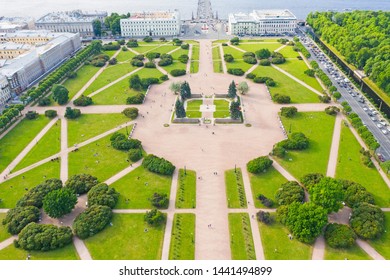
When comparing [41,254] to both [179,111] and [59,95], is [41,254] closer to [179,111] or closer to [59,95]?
[179,111]

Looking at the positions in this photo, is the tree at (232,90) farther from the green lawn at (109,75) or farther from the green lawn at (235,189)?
the green lawn at (109,75)

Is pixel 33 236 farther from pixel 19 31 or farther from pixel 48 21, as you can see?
pixel 48 21

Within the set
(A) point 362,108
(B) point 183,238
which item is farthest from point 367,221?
(A) point 362,108

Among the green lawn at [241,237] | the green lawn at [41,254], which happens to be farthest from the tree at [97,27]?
the green lawn at [241,237]

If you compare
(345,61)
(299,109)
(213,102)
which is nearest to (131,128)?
(213,102)

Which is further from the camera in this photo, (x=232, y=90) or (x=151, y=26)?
(x=151, y=26)

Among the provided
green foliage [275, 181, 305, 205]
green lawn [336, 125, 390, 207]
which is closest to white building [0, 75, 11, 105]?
green foliage [275, 181, 305, 205]
